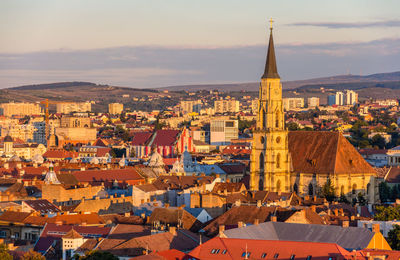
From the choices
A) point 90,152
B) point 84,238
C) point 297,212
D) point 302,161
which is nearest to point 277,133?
point 302,161

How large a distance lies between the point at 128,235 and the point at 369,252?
52.1ft

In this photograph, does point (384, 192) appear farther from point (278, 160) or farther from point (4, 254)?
point (4, 254)

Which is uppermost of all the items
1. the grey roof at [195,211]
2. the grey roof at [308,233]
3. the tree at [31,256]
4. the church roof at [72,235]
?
the grey roof at [308,233]

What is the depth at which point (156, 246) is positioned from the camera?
184 ft

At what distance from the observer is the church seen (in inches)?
3814

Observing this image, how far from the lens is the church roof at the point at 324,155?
97.1m

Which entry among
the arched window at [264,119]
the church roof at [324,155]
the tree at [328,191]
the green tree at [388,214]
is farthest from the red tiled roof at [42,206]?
the church roof at [324,155]

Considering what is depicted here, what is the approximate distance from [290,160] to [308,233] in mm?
40861

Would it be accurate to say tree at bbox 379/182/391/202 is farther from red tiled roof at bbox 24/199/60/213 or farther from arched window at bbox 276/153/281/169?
red tiled roof at bbox 24/199/60/213

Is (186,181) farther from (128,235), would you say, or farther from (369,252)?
(369,252)

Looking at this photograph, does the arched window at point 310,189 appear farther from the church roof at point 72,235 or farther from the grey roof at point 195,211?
the church roof at point 72,235

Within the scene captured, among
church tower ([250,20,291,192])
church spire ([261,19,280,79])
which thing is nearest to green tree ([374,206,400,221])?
church tower ([250,20,291,192])

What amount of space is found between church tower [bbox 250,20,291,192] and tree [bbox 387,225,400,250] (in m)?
35.9

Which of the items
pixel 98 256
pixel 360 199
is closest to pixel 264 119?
pixel 360 199
